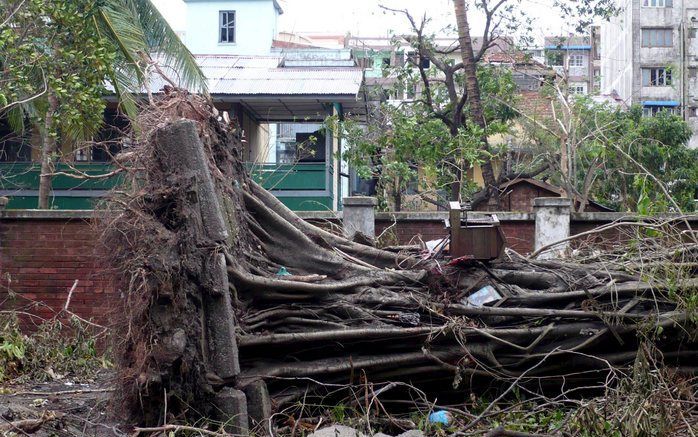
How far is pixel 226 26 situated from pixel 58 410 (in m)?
28.4

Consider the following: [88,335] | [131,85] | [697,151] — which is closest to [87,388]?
[88,335]

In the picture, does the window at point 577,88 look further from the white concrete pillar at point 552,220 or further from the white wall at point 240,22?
the white wall at point 240,22

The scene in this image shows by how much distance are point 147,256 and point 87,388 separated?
12.1 ft

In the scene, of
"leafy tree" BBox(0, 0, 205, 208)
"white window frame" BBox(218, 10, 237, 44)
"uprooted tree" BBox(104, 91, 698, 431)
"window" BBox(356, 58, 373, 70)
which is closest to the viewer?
"uprooted tree" BBox(104, 91, 698, 431)

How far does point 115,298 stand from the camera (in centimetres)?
714

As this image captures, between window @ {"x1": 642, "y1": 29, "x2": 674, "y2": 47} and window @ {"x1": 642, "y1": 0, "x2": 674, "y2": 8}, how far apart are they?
1.39 m

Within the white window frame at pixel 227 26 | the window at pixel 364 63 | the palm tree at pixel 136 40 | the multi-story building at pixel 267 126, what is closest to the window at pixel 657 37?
the white window frame at pixel 227 26

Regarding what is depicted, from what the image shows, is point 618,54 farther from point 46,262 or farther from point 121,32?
point 46,262

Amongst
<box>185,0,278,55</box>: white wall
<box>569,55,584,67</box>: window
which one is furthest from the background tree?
<box>569,55,584,67</box>: window

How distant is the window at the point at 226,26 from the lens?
114 feet

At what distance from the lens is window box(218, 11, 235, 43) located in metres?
34.6

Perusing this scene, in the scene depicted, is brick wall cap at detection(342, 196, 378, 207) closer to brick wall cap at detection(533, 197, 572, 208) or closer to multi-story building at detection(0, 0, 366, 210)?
brick wall cap at detection(533, 197, 572, 208)

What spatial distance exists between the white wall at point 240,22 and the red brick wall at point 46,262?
73.3 ft

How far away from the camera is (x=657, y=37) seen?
50.4 meters
